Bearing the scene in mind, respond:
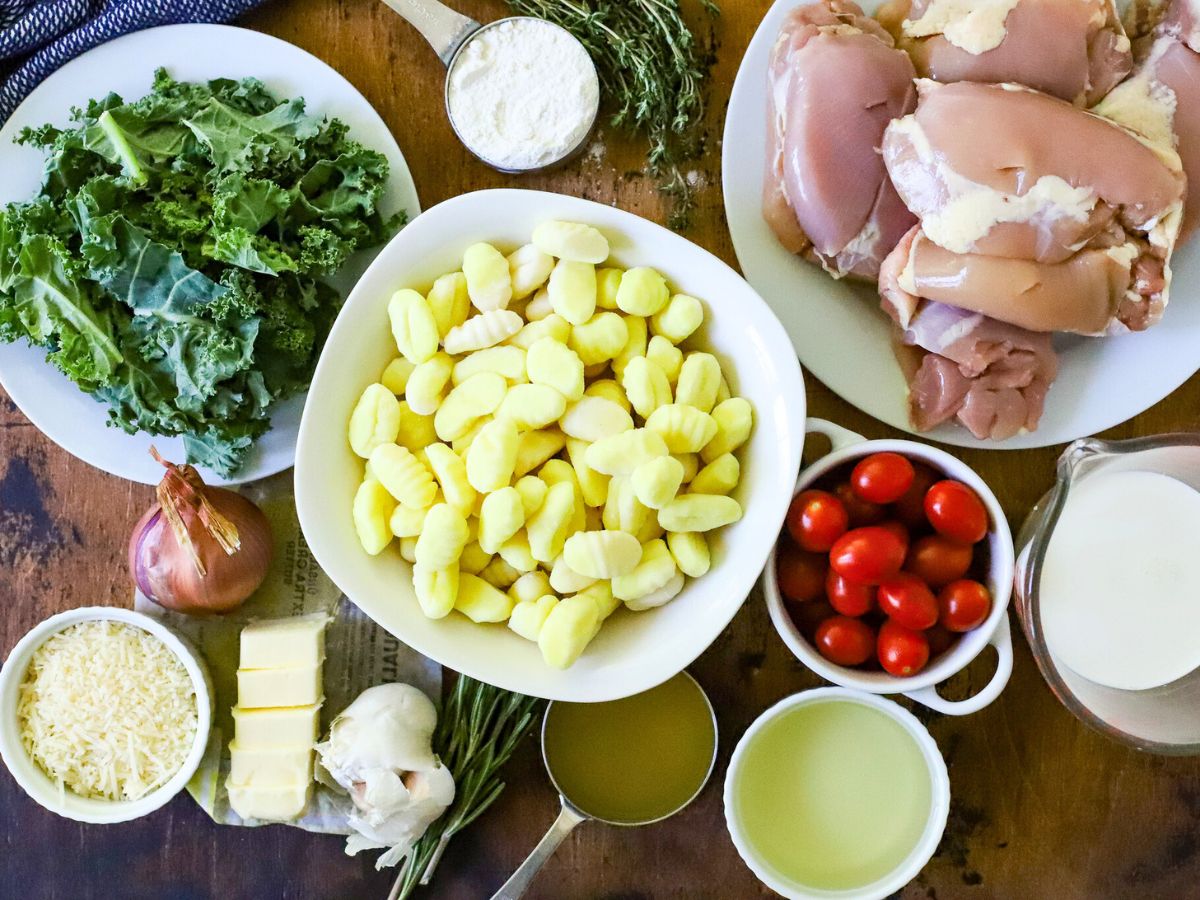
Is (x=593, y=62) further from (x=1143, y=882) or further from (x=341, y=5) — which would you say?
(x=1143, y=882)

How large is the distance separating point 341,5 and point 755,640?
1.05m

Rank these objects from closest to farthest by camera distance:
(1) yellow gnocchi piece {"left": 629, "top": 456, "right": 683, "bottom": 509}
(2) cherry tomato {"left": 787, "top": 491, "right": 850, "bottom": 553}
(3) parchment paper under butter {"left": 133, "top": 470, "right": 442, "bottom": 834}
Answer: (1) yellow gnocchi piece {"left": 629, "top": 456, "right": 683, "bottom": 509}, (2) cherry tomato {"left": 787, "top": 491, "right": 850, "bottom": 553}, (3) parchment paper under butter {"left": 133, "top": 470, "right": 442, "bottom": 834}

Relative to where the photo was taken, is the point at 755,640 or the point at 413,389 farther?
the point at 755,640

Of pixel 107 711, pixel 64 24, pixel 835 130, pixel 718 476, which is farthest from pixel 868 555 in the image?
pixel 64 24

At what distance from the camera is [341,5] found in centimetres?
142

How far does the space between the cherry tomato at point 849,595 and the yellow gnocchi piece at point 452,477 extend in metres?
0.44

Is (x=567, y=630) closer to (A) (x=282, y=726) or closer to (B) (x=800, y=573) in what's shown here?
(B) (x=800, y=573)

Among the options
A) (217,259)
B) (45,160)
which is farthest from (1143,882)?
(45,160)

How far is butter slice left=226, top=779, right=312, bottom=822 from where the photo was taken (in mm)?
1337

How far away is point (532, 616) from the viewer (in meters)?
1.15

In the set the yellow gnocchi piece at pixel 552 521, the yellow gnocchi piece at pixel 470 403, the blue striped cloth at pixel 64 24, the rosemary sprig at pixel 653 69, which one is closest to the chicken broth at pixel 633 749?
the yellow gnocchi piece at pixel 552 521

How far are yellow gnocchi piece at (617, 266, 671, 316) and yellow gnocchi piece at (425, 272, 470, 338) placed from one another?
0.61 ft

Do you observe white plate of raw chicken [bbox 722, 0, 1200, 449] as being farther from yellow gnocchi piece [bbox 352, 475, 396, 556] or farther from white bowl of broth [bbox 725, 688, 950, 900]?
yellow gnocchi piece [bbox 352, 475, 396, 556]

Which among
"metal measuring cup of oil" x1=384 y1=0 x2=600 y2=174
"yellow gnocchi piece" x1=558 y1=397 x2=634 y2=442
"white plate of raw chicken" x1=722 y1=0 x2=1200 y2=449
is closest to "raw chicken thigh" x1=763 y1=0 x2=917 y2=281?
"white plate of raw chicken" x1=722 y1=0 x2=1200 y2=449
